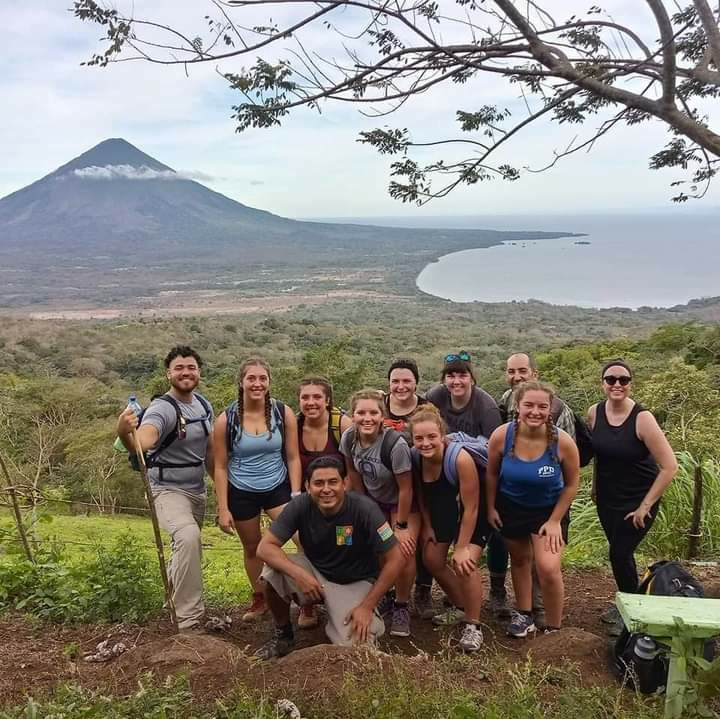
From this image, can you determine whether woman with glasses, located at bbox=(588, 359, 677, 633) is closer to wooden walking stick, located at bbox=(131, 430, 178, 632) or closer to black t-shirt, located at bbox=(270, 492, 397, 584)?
black t-shirt, located at bbox=(270, 492, 397, 584)

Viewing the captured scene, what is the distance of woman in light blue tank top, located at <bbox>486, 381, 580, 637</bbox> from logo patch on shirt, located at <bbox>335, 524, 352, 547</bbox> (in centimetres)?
70

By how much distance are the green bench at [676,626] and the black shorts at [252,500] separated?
1.71 metres

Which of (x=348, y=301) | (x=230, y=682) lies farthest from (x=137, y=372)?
(x=348, y=301)

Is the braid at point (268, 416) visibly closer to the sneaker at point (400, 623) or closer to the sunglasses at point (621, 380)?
the sneaker at point (400, 623)

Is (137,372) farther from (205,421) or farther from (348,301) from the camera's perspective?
(348,301)

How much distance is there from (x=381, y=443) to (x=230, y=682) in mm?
1238

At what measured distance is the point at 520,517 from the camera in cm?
351

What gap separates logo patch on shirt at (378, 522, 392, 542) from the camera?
3289 millimetres

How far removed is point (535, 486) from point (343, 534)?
0.92m

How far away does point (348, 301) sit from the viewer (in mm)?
112875

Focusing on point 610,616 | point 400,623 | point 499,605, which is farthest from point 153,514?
point 610,616

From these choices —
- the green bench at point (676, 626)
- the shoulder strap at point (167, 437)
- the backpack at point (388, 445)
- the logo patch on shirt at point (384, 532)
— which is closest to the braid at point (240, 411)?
the shoulder strap at point (167, 437)

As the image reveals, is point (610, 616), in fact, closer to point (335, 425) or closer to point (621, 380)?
point (621, 380)

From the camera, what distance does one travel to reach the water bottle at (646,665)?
280 centimetres
